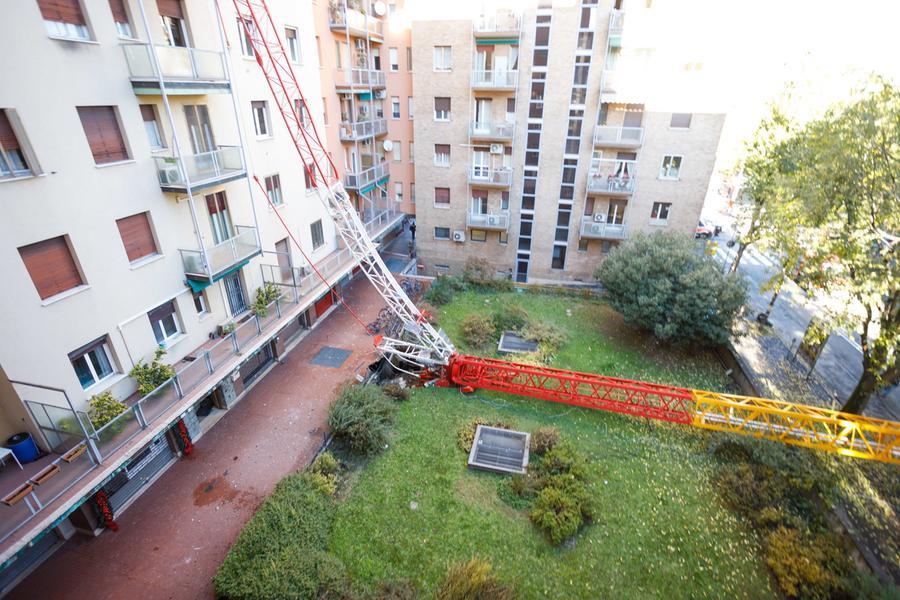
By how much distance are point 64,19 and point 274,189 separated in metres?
7.98

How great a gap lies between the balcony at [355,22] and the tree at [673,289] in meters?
17.4

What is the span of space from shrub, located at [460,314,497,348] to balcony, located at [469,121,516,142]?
31.7 ft

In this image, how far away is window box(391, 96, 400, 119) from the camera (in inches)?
1097

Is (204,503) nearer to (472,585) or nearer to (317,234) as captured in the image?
(472,585)

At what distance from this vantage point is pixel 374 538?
1125 cm

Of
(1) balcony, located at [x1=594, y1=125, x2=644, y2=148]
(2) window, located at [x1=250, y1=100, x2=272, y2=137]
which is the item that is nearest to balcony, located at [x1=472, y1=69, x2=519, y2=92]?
(1) balcony, located at [x1=594, y1=125, x2=644, y2=148]

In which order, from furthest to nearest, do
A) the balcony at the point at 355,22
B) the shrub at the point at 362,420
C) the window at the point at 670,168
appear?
the window at the point at 670,168, the balcony at the point at 355,22, the shrub at the point at 362,420

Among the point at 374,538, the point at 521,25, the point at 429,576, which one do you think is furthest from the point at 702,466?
the point at 521,25

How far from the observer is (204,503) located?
40.5 feet

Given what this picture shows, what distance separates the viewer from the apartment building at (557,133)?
66.9 ft

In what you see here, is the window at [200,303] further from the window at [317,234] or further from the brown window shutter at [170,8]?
the brown window shutter at [170,8]

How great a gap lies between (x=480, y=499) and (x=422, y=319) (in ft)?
24.0

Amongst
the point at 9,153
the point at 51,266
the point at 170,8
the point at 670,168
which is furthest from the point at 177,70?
the point at 670,168

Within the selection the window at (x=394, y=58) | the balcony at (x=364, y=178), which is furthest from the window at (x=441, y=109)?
the window at (x=394, y=58)
